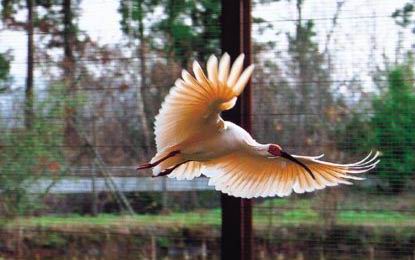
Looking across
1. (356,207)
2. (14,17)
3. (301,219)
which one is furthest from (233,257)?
(14,17)

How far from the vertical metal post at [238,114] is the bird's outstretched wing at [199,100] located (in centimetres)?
90

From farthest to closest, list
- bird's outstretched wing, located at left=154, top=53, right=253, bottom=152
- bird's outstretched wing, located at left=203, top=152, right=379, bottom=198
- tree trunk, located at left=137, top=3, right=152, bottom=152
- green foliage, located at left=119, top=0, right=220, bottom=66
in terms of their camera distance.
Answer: tree trunk, located at left=137, top=3, right=152, bottom=152 < green foliage, located at left=119, top=0, right=220, bottom=66 < bird's outstretched wing, located at left=203, top=152, right=379, bottom=198 < bird's outstretched wing, located at left=154, top=53, right=253, bottom=152

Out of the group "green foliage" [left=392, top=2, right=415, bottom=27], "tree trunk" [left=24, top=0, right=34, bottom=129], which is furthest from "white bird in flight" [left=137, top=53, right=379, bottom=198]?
"tree trunk" [left=24, top=0, right=34, bottom=129]

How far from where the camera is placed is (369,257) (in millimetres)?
2779

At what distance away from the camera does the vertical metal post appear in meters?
2.87

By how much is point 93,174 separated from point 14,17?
78 centimetres

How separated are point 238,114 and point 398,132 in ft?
1.94

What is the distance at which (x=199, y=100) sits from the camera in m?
1.82

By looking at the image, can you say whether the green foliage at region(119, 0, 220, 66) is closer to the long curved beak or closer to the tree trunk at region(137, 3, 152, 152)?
the tree trunk at region(137, 3, 152, 152)

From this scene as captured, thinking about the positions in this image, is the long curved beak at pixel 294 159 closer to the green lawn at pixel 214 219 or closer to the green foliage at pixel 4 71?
the green lawn at pixel 214 219

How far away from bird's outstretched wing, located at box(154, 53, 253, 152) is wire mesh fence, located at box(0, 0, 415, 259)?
0.97 m

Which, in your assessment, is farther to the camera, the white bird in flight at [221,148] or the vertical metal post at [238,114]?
the vertical metal post at [238,114]

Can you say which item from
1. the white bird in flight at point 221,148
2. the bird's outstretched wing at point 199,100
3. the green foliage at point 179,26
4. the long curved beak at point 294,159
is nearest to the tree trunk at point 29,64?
the green foliage at point 179,26

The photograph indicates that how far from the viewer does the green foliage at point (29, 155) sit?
3.28m
